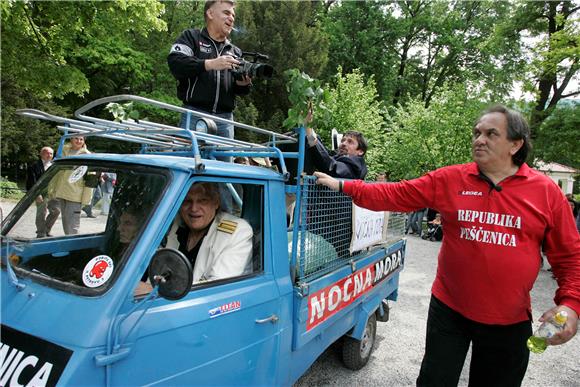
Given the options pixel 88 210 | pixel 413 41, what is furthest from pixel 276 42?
pixel 88 210

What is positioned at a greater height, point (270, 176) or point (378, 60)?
point (378, 60)

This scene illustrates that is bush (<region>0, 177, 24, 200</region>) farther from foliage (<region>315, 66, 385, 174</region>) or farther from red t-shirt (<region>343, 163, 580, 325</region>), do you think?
foliage (<region>315, 66, 385, 174</region>)

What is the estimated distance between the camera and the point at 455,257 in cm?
244

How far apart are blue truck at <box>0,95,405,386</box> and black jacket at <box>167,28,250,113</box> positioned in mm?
652

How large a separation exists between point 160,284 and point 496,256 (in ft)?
6.01

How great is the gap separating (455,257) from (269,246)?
3.79ft

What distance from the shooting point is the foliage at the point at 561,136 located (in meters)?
14.5

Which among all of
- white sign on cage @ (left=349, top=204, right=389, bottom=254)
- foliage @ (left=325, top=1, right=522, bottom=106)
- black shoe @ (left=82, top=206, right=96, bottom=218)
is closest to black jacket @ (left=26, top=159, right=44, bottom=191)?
black shoe @ (left=82, top=206, right=96, bottom=218)

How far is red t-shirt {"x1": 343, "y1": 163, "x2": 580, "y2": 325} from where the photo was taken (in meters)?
2.23

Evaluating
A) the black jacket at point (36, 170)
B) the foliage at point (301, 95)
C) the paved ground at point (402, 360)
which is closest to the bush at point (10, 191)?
the black jacket at point (36, 170)

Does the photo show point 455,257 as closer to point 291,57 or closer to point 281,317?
point 281,317

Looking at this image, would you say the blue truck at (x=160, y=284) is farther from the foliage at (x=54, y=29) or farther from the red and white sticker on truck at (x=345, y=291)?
the foliage at (x=54, y=29)

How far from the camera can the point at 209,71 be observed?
3.44 metres

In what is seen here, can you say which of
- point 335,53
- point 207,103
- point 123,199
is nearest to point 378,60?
point 335,53
